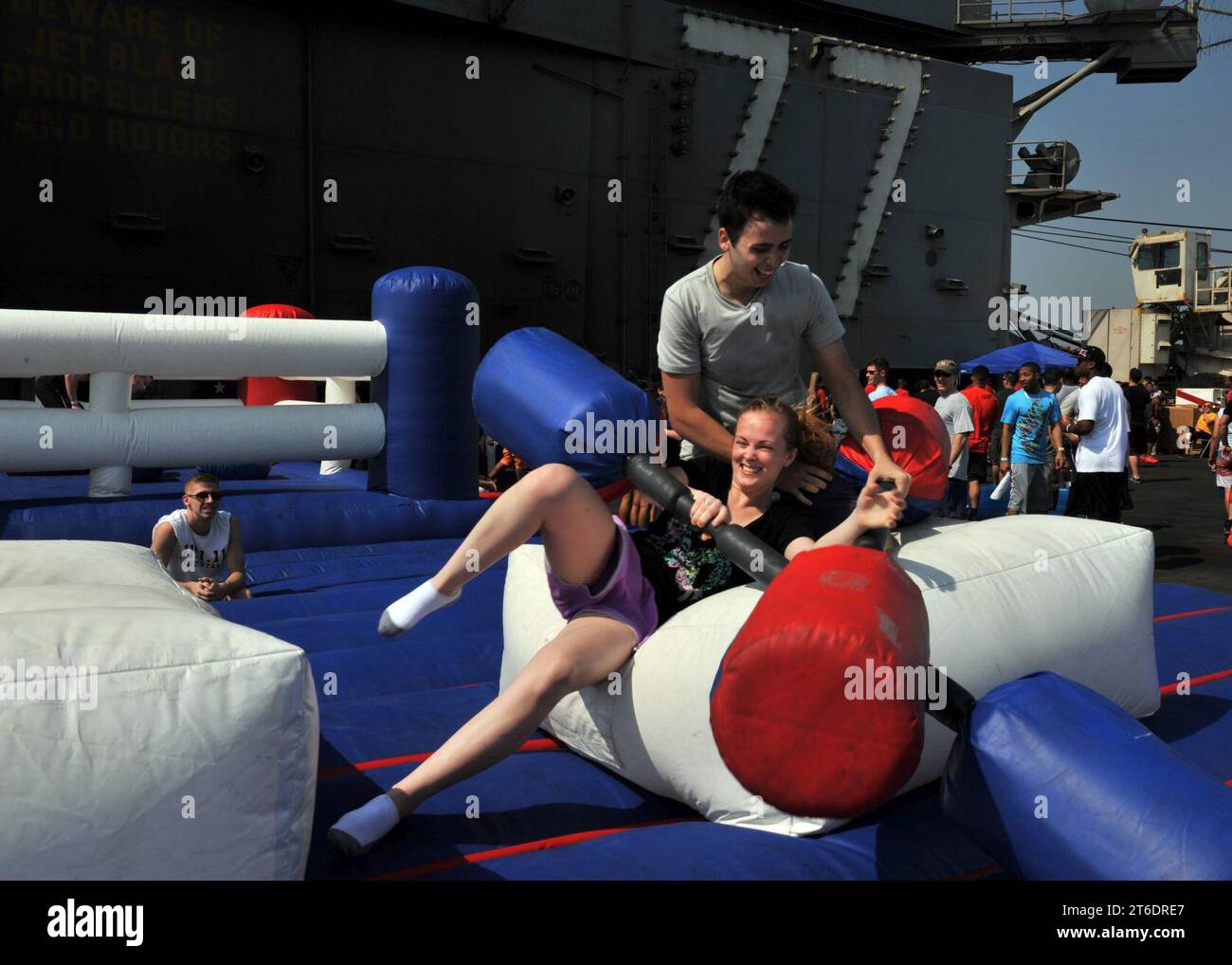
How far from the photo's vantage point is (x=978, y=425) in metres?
8.55

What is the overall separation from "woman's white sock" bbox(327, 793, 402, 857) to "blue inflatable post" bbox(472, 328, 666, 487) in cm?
93

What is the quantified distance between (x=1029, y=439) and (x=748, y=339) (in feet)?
15.4

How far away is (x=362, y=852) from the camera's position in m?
1.97

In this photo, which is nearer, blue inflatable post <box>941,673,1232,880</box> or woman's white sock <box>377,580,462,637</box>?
blue inflatable post <box>941,673,1232,880</box>

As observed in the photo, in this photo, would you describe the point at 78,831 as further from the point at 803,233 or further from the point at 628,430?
the point at 803,233

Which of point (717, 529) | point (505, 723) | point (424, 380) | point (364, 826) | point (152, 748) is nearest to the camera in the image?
point (152, 748)

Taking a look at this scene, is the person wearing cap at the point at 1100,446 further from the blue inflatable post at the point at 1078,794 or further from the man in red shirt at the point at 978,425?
the blue inflatable post at the point at 1078,794

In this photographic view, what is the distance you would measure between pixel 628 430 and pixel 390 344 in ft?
11.3

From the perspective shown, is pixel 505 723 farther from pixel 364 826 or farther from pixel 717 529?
pixel 717 529

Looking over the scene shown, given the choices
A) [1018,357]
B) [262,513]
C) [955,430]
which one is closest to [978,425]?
[955,430]

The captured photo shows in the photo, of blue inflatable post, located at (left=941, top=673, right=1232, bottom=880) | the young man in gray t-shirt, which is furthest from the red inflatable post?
blue inflatable post, located at (left=941, top=673, right=1232, bottom=880)

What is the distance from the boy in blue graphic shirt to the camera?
6.89 metres

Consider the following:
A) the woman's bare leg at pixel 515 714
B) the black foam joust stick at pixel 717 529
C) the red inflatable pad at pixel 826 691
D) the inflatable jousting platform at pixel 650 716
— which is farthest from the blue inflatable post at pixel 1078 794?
the woman's bare leg at pixel 515 714

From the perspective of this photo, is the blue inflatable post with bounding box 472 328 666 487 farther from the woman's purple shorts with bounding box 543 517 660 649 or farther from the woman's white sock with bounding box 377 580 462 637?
the woman's white sock with bounding box 377 580 462 637
